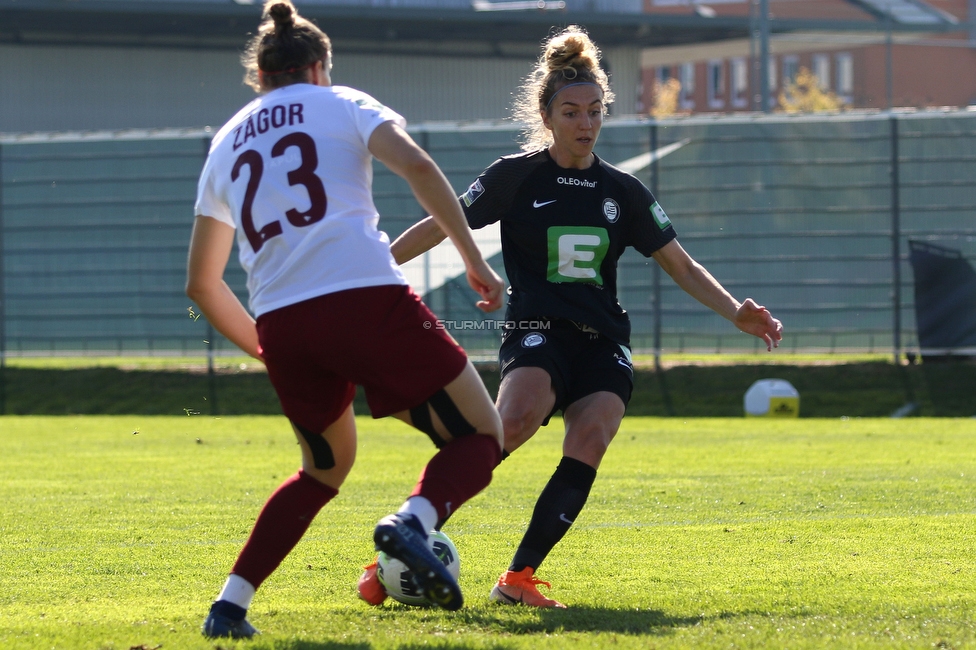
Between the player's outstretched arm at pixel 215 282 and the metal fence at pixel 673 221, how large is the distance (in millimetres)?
10487

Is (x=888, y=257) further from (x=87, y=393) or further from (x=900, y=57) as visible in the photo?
(x=900, y=57)

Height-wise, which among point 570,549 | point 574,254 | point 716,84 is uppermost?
point 716,84

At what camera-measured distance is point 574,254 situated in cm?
509

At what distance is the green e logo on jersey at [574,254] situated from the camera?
5.08m

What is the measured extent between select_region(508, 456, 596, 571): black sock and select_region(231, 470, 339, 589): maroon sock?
3.07ft

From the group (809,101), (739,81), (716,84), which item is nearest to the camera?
(809,101)

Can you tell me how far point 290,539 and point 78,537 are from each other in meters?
2.59

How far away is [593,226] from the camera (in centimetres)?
512

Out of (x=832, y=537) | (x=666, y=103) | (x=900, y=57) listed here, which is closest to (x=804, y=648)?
(x=832, y=537)

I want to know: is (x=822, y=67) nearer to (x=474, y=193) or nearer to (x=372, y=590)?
(x=474, y=193)

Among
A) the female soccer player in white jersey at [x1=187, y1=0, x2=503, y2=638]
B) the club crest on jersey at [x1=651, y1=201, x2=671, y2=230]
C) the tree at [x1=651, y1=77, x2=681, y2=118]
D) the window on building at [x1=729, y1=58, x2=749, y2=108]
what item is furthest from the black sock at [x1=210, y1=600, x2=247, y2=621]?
the window on building at [x1=729, y1=58, x2=749, y2=108]

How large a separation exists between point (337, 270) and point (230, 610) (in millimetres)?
1167

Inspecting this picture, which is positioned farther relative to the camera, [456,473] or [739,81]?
[739,81]

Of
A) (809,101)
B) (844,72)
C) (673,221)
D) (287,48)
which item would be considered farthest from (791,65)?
(287,48)
